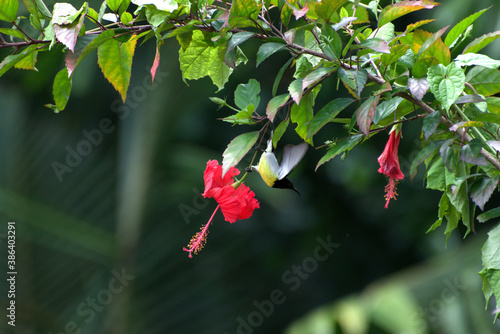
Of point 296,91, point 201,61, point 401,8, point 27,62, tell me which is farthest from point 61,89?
point 401,8

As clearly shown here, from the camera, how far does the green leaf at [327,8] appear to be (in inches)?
22.1

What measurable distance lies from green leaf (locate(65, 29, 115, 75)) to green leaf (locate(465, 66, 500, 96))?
16.5 inches

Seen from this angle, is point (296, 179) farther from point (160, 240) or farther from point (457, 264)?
point (457, 264)

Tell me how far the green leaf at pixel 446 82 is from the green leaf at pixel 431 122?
3 cm

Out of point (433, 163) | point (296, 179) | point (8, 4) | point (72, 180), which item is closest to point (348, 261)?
point (296, 179)

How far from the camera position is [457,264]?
203 cm

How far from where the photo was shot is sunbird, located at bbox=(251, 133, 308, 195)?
2.06 ft

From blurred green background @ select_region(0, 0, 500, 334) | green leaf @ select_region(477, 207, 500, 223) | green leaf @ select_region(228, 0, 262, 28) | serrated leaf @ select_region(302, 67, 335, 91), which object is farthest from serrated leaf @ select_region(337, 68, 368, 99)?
blurred green background @ select_region(0, 0, 500, 334)

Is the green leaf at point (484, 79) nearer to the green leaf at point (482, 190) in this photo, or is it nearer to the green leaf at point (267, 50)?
the green leaf at point (482, 190)

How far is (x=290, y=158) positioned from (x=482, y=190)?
23cm

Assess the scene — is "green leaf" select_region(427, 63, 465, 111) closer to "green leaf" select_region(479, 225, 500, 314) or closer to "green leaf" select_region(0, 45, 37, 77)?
"green leaf" select_region(479, 225, 500, 314)

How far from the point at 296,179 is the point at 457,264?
126cm

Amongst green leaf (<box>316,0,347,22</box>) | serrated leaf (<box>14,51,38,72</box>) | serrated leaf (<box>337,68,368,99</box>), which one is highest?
serrated leaf (<box>14,51,38,72</box>)

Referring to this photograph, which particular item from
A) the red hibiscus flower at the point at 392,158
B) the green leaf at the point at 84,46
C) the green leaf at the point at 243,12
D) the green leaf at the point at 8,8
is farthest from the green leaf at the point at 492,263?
the green leaf at the point at 8,8
